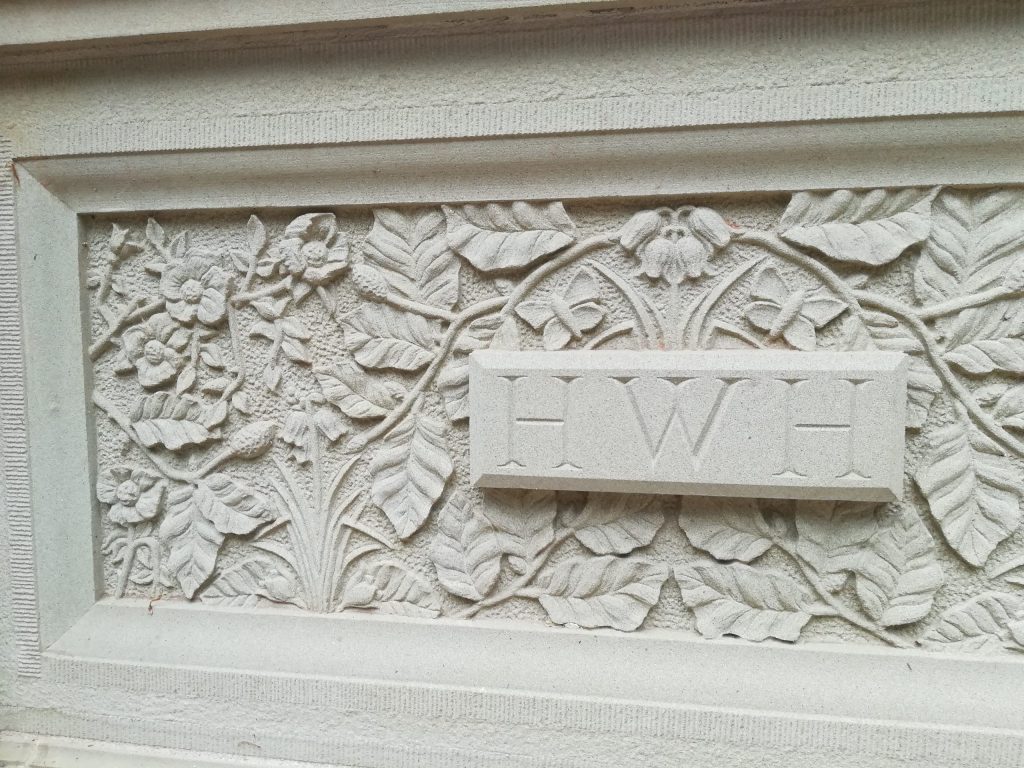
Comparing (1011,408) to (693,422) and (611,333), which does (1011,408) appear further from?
(611,333)

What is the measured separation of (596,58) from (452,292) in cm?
38

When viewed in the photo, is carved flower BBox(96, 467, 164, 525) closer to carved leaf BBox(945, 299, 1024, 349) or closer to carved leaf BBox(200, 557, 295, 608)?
carved leaf BBox(200, 557, 295, 608)

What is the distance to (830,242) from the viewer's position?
2.69ft

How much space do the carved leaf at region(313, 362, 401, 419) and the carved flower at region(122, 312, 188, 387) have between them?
25 cm

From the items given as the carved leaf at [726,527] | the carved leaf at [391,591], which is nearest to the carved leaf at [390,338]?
the carved leaf at [391,591]

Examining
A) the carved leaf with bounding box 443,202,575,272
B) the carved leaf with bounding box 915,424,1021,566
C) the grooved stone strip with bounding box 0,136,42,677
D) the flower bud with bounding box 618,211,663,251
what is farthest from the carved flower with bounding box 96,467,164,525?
the carved leaf with bounding box 915,424,1021,566

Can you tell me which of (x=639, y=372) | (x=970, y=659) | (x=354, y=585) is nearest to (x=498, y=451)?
(x=639, y=372)

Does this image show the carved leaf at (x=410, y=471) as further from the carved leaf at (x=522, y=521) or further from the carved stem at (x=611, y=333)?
the carved stem at (x=611, y=333)

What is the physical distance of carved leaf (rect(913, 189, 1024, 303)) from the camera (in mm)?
806

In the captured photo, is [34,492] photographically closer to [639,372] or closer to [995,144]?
[639,372]

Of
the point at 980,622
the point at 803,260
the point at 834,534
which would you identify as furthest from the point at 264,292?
the point at 980,622

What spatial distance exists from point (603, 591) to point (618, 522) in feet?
0.35

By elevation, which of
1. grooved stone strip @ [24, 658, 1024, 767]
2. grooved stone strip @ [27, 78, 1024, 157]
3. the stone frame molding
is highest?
grooved stone strip @ [27, 78, 1024, 157]

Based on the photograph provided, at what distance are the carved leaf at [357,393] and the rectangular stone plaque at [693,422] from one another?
0.50ft
